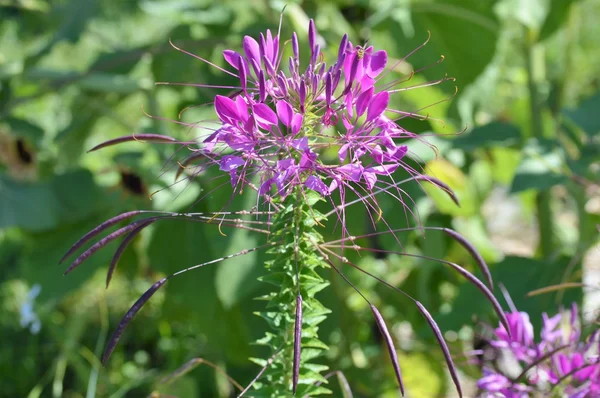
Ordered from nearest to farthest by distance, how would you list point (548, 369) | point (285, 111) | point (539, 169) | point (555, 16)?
point (285, 111) → point (548, 369) → point (539, 169) → point (555, 16)

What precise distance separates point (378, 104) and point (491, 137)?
0.58 metres

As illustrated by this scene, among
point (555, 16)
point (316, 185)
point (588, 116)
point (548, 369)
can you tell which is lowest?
point (548, 369)

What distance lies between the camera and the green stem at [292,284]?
0.41m

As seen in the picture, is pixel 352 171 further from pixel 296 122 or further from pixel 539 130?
pixel 539 130

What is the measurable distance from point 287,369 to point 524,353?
0.20 meters

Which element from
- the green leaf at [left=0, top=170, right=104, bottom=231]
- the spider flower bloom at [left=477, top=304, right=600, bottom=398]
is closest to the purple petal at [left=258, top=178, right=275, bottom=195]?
the spider flower bloom at [left=477, top=304, right=600, bottom=398]

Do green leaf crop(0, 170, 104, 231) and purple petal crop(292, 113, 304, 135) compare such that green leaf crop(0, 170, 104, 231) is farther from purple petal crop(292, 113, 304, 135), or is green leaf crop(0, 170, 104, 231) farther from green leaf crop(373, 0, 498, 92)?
purple petal crop(292, 113, 304, 135)

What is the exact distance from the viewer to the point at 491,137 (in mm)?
904

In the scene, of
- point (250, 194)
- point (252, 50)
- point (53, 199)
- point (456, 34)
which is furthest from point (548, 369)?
point (53, 199)

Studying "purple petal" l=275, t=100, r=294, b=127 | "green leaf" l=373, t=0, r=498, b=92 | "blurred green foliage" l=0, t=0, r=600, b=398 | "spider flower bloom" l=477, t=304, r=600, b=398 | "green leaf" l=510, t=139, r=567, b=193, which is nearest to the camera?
"purple petal" l=275, t=100, r=294, b=127

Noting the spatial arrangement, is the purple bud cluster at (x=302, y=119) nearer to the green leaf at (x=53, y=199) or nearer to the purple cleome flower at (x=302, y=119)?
the purple cleome flower at (x=302, y=119)

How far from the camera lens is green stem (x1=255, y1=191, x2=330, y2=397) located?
0.41m

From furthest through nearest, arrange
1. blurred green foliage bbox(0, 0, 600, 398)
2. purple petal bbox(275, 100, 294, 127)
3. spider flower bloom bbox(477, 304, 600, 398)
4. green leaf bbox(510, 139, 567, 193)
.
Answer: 1. blurred green foliage bbox(0, 0, 600, 398)
2. green leaf bbox(510, 139, 567, 193)
3. spider flower bloom bbox(477, 304, 600, 398)
4. purple petal bbox(275, 100, 294, 127)

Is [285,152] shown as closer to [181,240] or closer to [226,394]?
[181,240]
